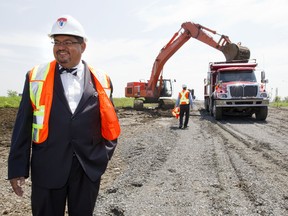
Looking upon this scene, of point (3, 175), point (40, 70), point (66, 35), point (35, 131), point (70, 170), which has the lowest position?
point (3, 175)

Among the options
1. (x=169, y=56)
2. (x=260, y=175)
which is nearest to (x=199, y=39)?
(x=169, y=56)

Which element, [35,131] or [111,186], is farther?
[111,186]

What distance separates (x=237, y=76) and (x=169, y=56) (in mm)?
4995

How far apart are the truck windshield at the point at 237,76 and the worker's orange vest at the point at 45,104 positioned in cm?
1435

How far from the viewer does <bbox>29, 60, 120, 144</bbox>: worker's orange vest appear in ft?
7.55

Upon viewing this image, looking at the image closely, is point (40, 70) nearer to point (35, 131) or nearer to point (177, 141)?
point (35, 131)

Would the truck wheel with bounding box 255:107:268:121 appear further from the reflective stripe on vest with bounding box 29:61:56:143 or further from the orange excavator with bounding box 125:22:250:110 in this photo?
the reflective stripe on vest with bounding box 29:61:56:143

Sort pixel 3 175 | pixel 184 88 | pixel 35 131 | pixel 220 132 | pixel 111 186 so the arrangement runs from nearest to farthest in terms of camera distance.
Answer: pixel 35 131 → pixel 111 186 → pixel 3 175 → pixel 220 132 → pixel 184 88

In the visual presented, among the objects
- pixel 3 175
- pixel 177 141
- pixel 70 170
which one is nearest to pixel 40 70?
pixel 70 170

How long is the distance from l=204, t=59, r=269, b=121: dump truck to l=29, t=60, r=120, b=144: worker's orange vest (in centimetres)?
1343

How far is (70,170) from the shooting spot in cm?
234

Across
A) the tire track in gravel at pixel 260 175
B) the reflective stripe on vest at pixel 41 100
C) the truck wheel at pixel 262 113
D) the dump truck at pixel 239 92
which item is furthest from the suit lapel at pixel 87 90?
the truck wheel at pixel 262 113

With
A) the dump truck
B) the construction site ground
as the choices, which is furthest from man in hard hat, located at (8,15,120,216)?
the dump truck

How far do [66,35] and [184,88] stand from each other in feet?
37.7
